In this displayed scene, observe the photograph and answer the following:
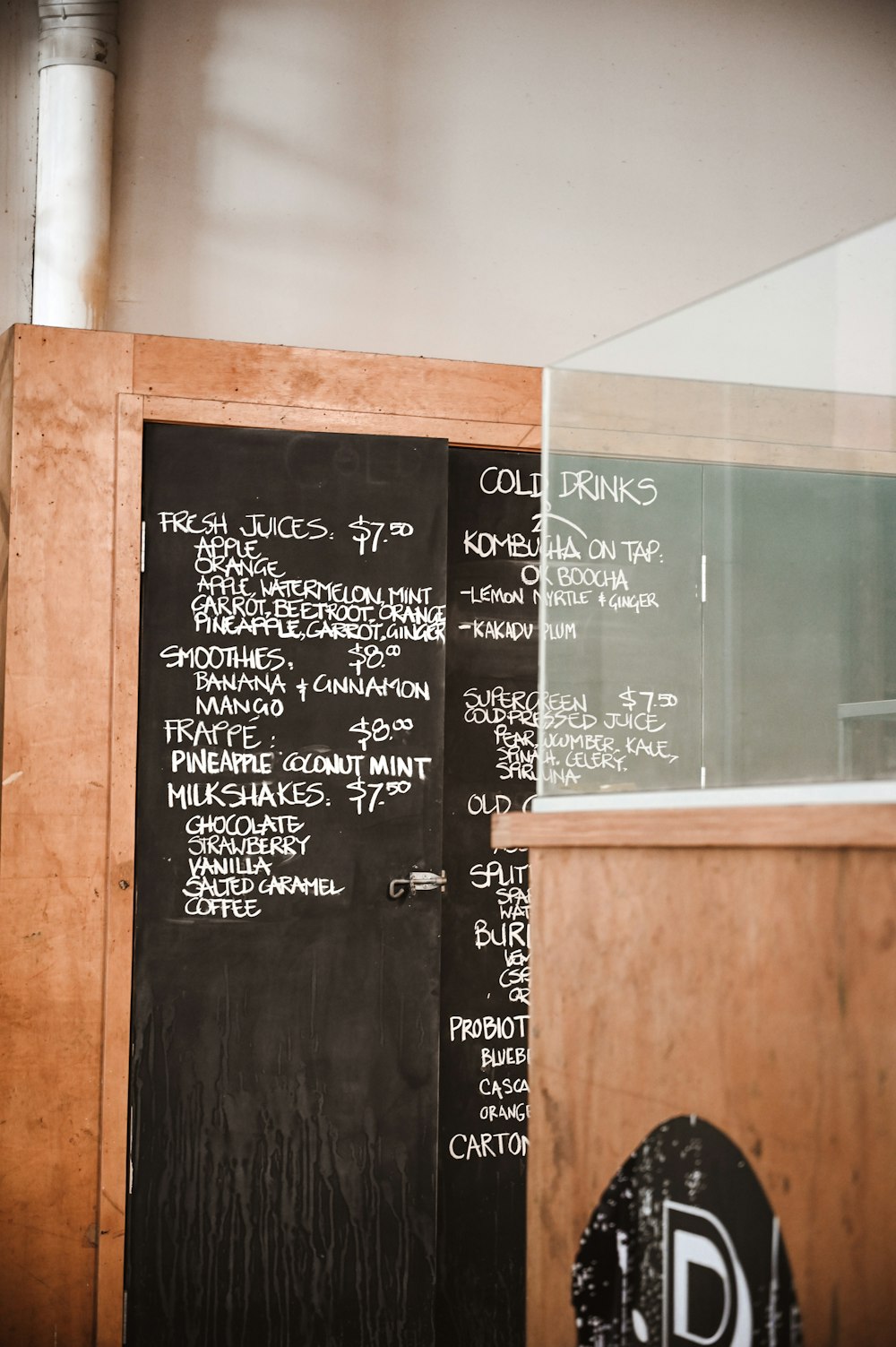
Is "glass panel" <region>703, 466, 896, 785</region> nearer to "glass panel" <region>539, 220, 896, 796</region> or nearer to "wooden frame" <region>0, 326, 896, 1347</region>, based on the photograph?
"glass panel" <region>539, 220, 896, 796</region>

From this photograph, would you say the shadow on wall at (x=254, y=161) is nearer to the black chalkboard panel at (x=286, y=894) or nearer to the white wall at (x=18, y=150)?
the white wall at (x=18, y=150)

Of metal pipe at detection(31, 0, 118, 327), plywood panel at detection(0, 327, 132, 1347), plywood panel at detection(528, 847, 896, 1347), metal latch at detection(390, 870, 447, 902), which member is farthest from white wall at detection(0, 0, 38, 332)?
plywood panel at detection(528, 847, 896, 1347)

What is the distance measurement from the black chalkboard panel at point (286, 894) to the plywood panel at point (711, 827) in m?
1.51

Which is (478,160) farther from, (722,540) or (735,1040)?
(735,1040)

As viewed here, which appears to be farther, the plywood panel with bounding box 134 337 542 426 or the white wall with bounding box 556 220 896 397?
the plywood panel with bounding box 134 337 542 426

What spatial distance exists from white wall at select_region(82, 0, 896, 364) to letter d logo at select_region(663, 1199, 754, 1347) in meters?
2.73

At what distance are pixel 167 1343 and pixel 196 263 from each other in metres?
2.81

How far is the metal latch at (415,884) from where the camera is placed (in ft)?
10.4

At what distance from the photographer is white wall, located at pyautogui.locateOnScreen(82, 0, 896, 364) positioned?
11.3ft

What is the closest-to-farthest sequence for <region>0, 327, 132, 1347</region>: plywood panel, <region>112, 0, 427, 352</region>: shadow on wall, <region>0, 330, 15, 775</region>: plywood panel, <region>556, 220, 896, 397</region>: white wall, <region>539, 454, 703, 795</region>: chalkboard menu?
<region>556, 220, 896, 397</region>: white wall
<region>539, 454, 703, 795</region>: chalkboard menu
<region>0, 327, 132, 1347</region>: plywood panel
<region>0, 330, 15, 775</region>: plywood panel
<region>112, 0, 427, 352</region>: shadow on wall

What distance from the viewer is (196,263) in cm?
344

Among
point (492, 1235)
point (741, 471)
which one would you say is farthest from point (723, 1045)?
point (492, 1235)

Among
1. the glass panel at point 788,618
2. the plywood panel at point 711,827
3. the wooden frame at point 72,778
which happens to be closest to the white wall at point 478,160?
the wooden frame at point 72,778

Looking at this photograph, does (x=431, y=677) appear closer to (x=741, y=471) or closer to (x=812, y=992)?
(x=741, y=471)
